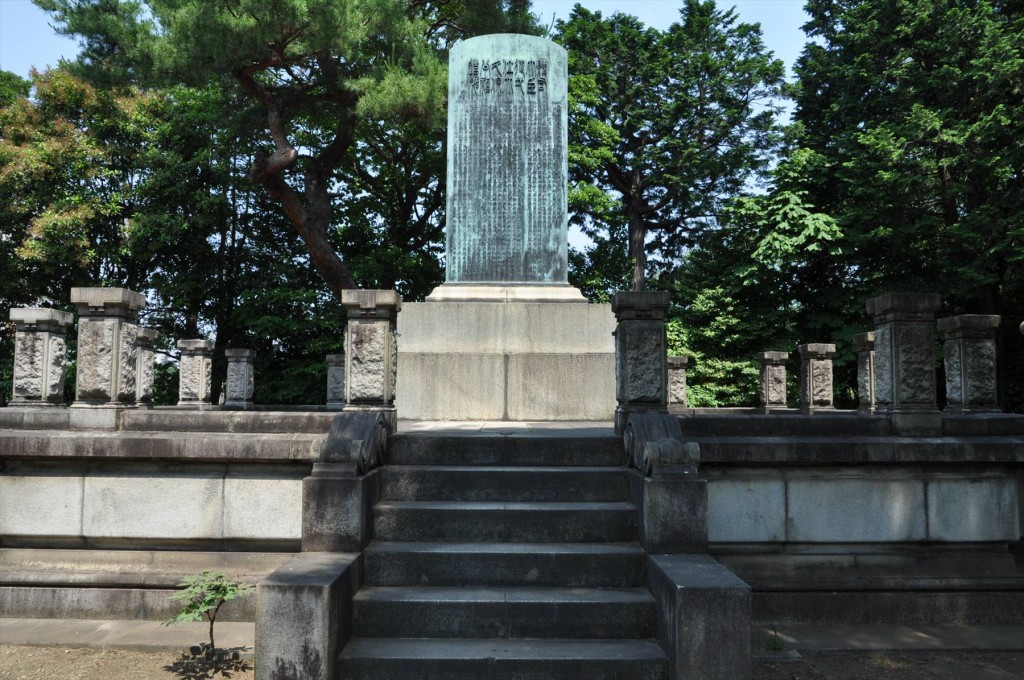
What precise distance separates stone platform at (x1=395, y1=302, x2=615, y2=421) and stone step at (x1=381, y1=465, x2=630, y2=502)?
3135mm

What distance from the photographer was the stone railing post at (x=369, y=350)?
5840mm

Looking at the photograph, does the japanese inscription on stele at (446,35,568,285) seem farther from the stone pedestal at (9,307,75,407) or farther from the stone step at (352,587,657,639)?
the stone step at (352,587,657,639)

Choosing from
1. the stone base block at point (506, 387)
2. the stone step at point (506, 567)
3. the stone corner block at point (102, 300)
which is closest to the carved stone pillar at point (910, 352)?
the stone step at point (506, 567)

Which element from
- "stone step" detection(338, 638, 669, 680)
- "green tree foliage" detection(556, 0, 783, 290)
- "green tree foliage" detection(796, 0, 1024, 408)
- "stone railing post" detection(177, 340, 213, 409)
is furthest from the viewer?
"green tree foliage" detection(556, 0, 783, 290)

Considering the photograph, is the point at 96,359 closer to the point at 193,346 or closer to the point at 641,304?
the point at 641,304

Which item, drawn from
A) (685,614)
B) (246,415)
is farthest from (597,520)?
(246,415)

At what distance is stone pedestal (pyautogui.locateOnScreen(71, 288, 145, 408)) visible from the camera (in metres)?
6.28

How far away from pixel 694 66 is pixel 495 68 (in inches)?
699

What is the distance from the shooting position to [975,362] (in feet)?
23.2

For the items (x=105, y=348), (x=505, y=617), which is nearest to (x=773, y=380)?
(x=505, y=617)

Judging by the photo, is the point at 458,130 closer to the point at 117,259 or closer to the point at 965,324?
the point at 965,324

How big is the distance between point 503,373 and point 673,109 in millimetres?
19357

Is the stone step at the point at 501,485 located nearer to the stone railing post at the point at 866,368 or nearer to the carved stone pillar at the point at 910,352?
the carved stone pillar at the point at 910,352

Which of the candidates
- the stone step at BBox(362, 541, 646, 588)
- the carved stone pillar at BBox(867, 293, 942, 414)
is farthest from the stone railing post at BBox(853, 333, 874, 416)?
the stone step at BBox(362, 541, 646, 588)
